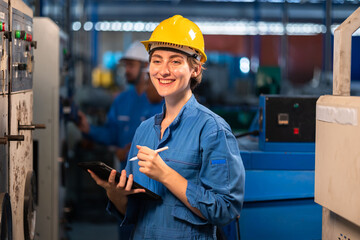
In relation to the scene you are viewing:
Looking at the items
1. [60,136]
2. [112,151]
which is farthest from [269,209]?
[112,151]

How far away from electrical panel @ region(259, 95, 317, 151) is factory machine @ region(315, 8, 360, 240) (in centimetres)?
94

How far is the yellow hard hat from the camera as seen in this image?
1670 mm

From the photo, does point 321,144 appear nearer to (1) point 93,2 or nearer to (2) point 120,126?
(2) point 120,126

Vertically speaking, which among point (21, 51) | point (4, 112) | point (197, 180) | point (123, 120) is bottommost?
point (197, 180)

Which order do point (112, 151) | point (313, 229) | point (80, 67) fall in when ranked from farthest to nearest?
point (80, 67), point (112, 151), point (313, 229)

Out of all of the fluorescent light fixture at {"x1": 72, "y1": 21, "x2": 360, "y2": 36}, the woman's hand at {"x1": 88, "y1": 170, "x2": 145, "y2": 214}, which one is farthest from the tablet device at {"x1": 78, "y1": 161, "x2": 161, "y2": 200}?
the fluorescent light fixture at {"x1": 72, "y1": 21, "x2": 360, "y2": 36}

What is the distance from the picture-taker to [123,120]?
13.1 ft

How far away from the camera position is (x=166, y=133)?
168 cm

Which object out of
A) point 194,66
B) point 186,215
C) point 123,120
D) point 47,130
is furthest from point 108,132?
point 186,215

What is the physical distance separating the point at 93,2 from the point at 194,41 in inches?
374

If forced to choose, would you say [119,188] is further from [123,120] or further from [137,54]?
[137,54]

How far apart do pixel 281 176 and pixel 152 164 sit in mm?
1098

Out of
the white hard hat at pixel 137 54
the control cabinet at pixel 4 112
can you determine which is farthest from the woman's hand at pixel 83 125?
the control cabinet at pixel 4 112

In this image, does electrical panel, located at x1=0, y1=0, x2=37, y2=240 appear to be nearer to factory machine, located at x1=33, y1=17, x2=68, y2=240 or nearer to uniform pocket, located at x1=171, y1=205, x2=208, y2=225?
uniform pocket, located at x1=171, y1=205, x2=208, y2=225
